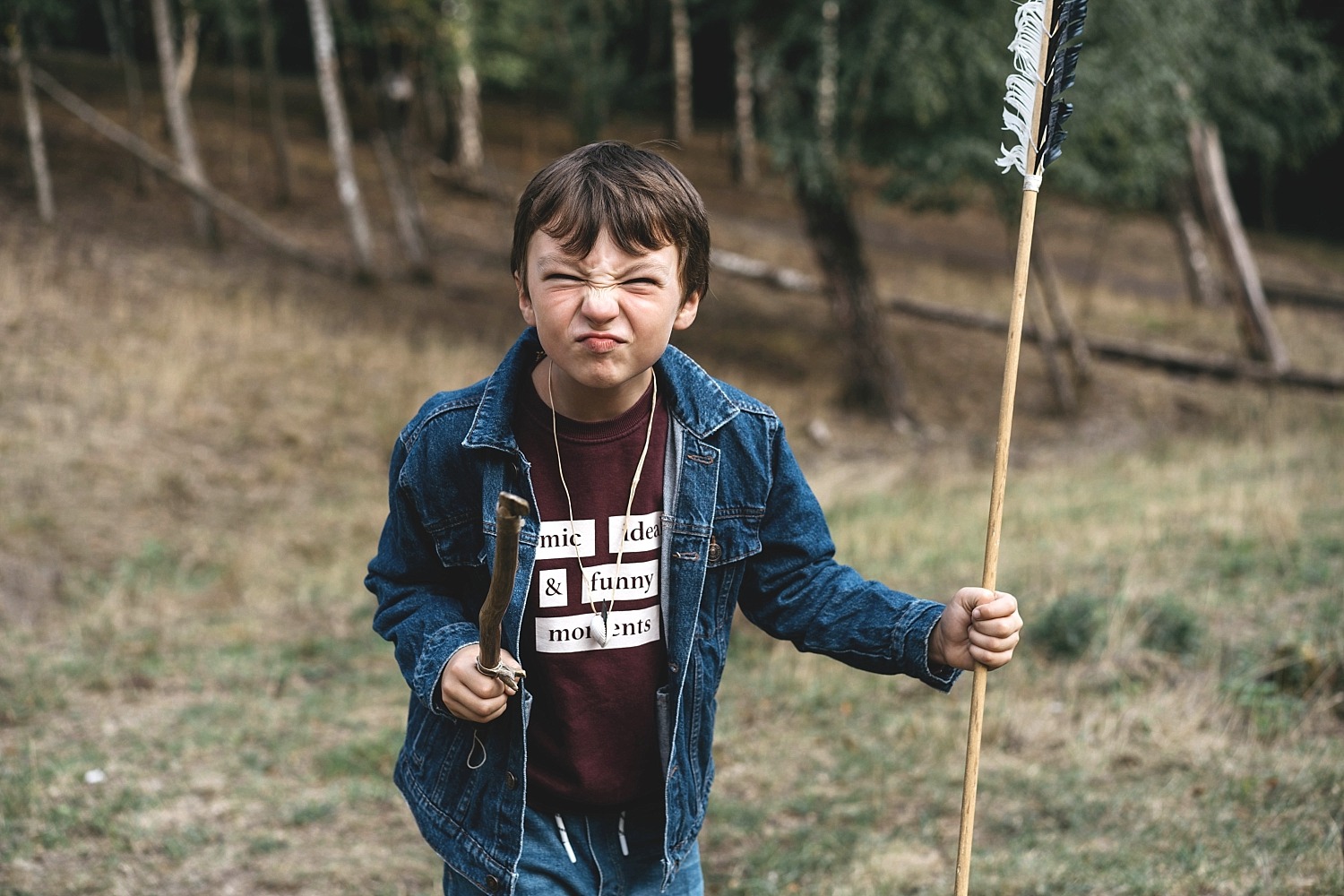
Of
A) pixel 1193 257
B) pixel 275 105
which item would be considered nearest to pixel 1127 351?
pixel 1193 257

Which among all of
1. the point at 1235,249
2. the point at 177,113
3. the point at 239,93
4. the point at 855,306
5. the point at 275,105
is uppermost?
the point at 177,113

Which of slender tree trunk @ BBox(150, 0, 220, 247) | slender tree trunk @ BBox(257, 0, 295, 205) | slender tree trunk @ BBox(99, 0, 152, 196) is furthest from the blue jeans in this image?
slender tree trunk @ BBox(257, 0, 295, 205)

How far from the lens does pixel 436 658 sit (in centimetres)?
198

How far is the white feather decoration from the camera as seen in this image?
1.94 m

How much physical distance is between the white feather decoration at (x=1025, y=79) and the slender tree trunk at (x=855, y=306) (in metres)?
10.5

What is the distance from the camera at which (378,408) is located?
35.2 ft

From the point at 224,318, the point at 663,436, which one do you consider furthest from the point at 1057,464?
the point at 663,436

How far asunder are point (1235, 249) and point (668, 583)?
14.8 metres

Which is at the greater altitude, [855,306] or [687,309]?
[687,309]

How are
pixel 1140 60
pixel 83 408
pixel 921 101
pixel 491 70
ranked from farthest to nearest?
pixel 491 70 → pixel 1140 60 → pixel 921 101 → pixel 83 408

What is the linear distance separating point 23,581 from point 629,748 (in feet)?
19.4

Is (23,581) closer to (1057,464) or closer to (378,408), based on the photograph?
(378,408)

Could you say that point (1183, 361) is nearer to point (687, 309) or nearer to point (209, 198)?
point (209, 198)

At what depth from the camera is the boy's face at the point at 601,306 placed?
1.93 metres
